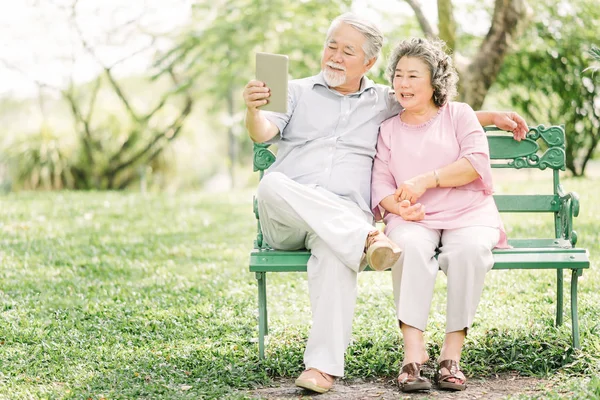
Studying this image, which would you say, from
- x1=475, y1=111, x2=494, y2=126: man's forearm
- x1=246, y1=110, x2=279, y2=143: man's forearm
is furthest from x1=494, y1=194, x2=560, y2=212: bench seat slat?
x1=246, y1=110, x2=279, y2=143: man's forearm

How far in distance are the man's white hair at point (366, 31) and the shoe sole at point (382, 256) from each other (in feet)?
3.48

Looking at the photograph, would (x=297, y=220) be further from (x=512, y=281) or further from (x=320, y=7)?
(x=320, y=7)

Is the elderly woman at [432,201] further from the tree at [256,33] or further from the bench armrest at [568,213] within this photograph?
the tree at [256,33]

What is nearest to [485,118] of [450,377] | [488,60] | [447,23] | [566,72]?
[450,377]

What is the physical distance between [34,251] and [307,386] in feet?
12.0

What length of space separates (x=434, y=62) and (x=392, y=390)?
4.85 feet

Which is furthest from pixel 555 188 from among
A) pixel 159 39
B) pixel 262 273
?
pixel 159 39

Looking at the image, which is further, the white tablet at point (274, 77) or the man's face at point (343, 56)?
the man's face at point (343, 56)

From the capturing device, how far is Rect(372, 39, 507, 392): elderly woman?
3426mm

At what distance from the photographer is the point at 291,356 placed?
382cm

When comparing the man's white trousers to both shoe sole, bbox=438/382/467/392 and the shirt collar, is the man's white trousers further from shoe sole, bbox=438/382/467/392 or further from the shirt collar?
the shirt collar

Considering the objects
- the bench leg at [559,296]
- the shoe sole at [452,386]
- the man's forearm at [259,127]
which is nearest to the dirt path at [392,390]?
the shoe sole at [452,386]

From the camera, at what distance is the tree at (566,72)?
1135 centimetres

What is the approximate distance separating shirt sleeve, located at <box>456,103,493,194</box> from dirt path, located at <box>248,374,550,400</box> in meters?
0.87
